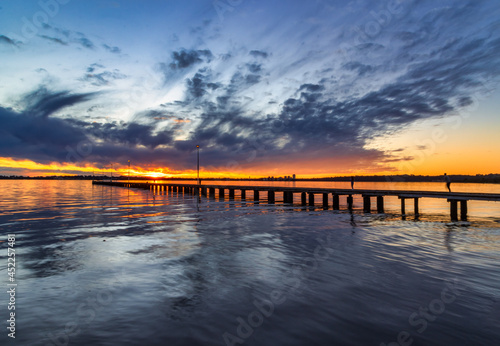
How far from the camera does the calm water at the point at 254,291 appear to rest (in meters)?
5.29

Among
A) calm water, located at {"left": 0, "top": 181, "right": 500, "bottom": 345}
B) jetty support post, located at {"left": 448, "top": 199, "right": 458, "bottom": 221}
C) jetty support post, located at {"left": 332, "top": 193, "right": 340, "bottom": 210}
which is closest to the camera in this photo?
calm water, located at {"left": 0, "top": 181, "right": 500, "bottom": 345}

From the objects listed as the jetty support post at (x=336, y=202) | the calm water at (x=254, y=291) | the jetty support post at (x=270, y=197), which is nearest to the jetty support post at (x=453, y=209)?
the calm water at (x=254, y=291)

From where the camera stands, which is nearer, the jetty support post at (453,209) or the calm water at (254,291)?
the calm water at (254,291)

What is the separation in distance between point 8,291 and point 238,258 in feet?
22.7

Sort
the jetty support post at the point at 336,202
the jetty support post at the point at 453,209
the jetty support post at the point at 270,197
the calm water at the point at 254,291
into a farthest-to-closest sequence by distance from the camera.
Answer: the jetty support post at the point at 270,197 → the jetty support post at the point at 336,202 → the jetty support post at the point at 453,209 → the calm water at the point at 254,291

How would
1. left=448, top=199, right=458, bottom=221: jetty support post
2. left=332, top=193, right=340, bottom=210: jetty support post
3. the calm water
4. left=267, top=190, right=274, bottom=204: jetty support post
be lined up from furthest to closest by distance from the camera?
left=267, top=190, right=274, bottom=204: jetty support post < left=332, top=193, right=340, bottom=210: jetty support post < left=448, top=199, right=458, bottom=221: jetty support post < the calm water

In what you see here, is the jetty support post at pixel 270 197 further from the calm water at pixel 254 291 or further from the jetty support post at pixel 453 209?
the calm water at pixel 254 291

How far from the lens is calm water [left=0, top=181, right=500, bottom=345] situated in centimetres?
529

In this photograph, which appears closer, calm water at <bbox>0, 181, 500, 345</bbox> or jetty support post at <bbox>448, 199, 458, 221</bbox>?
calm water at <bbox>0, 181, 500, 345</bbox>

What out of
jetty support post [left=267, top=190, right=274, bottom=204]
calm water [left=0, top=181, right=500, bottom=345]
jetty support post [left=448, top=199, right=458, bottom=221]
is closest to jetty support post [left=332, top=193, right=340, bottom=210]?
jetty support post [left=267, top=190, right=274, bottom=204]

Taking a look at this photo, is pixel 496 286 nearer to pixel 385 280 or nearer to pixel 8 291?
pixel 385 280

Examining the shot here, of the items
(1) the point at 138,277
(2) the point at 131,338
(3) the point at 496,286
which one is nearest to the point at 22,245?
(1) the point at 138,277

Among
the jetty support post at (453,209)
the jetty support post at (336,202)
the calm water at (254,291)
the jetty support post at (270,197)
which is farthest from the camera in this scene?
the jetty support post at (270,197)

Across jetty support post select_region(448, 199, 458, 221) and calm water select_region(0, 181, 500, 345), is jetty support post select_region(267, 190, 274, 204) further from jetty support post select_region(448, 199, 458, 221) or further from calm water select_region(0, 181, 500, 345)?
calm water select_region(0, 181, 500, 345)
